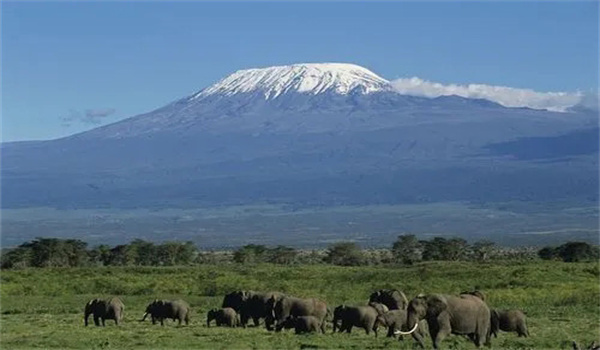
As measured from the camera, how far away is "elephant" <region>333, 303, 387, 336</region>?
2414cm

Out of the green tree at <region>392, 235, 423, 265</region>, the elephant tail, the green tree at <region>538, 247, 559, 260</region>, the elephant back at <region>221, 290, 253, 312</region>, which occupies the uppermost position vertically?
the green tree at <region>392, 235, 423, 265</region>

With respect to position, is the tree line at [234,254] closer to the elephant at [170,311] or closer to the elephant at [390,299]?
the elephant at [170,311]

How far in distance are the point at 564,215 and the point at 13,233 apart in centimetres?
9425

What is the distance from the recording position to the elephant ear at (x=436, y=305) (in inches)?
767

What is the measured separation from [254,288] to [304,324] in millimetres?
17511

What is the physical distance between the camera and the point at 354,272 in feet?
158

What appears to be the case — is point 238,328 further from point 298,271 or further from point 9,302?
point 298,271

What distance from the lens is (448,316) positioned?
19562 millimetres

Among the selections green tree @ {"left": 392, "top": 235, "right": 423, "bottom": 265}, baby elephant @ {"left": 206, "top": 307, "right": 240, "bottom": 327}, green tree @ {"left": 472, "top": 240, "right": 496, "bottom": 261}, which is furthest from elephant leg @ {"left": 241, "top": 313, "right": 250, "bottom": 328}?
green tree @ {"left": 392, "top": 235, "right": 423, "bottom": 265}

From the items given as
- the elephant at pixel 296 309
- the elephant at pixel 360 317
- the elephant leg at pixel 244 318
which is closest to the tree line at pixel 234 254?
the elephant leg at pixel 244 318

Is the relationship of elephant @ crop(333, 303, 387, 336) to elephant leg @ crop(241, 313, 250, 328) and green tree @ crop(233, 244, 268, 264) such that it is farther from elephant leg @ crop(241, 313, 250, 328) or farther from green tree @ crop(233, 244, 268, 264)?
green tree @ crop(233, 244, 268, 264)

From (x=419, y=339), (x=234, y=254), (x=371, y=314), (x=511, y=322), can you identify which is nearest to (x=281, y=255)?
(x=234, y=254)

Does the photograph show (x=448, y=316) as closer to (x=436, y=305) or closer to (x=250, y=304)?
(x=436, y=305)

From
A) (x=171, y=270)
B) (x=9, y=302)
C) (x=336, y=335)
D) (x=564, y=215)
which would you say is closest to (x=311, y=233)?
(x=564, y=215)
